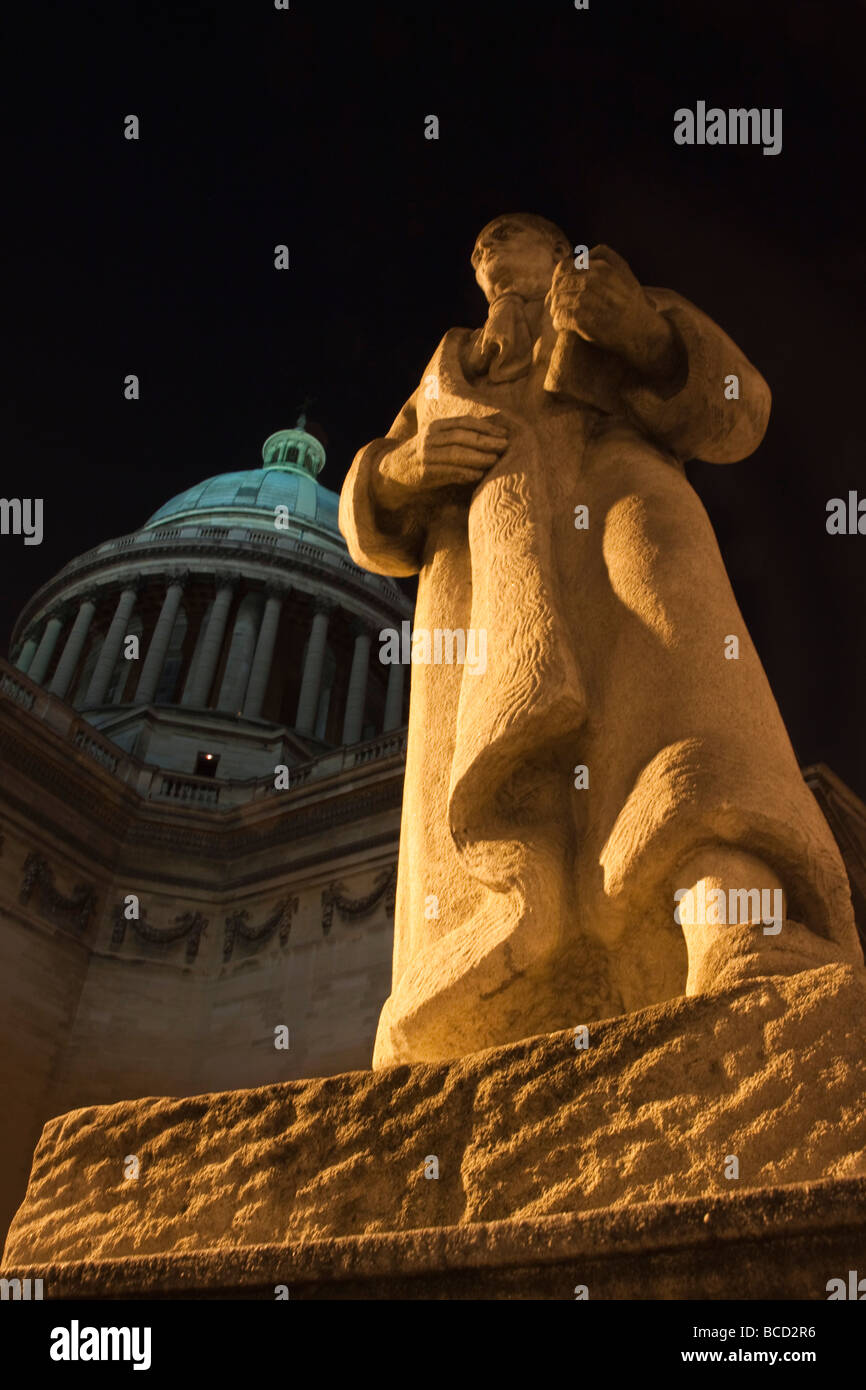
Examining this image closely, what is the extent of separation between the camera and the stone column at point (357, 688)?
1565 inches

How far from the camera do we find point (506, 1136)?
2.14 meters

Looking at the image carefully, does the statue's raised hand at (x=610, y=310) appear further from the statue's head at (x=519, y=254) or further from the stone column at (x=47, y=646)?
the stone column at (x=47, y=646)

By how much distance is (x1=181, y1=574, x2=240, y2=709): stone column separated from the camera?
128 ft

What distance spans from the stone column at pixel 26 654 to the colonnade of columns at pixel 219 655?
0.14 feet

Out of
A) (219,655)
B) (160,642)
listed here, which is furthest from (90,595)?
(219,655)

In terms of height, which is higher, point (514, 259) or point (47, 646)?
point (47, 646)

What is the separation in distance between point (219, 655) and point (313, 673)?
3.86 meters

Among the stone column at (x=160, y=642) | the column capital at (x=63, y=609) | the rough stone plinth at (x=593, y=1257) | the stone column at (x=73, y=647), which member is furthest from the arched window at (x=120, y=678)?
the rough stone plinth at (x=593, y=1257)

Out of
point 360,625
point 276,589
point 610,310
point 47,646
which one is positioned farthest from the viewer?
point 360,625

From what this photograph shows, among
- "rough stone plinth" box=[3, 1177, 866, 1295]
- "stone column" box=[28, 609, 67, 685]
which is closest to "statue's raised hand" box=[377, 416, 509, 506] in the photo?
"rough stone plinth" box=[3, 1177, 866, 1295]

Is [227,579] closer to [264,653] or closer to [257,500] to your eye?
[264,653]

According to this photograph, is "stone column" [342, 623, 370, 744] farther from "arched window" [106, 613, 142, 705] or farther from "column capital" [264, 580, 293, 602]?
"arched window" [106, 613, 142, 705]

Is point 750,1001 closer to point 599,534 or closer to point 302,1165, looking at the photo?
point 302,1165
